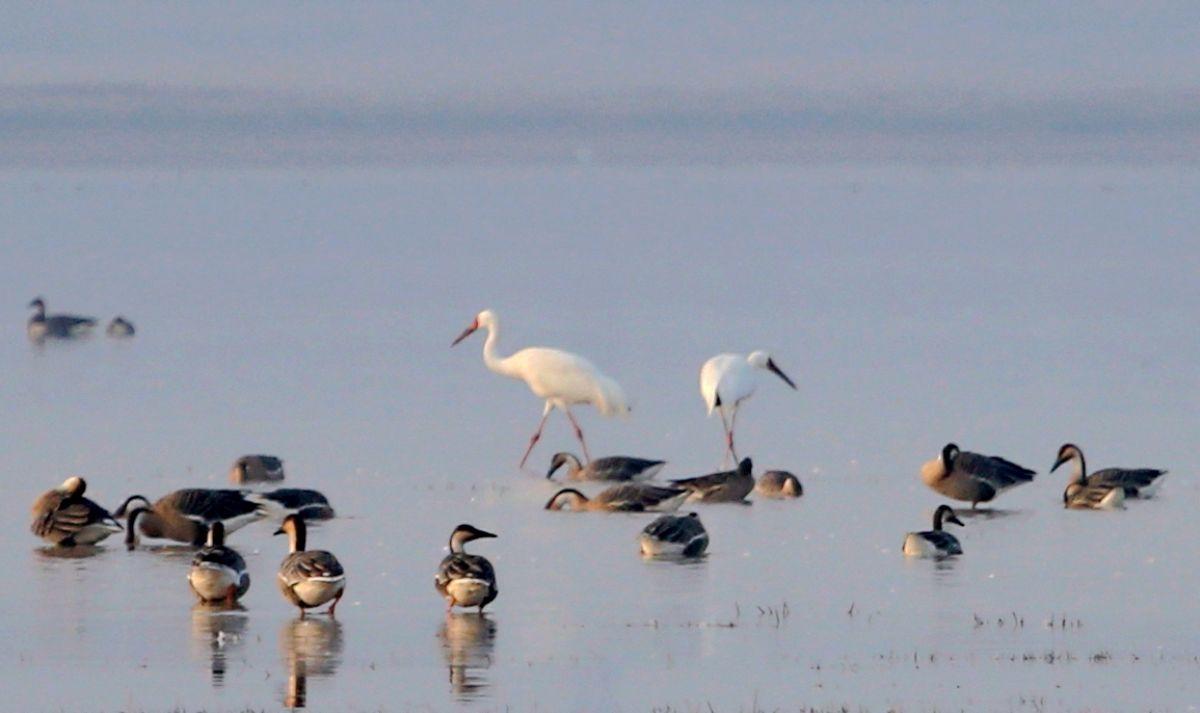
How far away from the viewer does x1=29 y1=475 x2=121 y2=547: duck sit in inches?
664

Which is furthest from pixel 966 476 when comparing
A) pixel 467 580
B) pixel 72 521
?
pixel 72 521

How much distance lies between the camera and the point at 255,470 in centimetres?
2006

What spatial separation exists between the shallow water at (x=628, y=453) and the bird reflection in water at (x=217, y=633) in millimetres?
39

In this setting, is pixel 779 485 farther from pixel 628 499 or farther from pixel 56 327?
pixel 56 327

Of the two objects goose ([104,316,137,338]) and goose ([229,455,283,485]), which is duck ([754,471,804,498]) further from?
goose ([104,316,137,338])

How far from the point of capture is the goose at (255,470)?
20.0 metres

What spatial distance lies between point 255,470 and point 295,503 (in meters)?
2.24

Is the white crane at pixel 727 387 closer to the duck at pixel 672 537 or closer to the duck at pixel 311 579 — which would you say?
the duck at pixel 672 537

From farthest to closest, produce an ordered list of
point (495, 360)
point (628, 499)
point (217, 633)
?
point (495, 360) < point (628, 499) < point (217, 633)

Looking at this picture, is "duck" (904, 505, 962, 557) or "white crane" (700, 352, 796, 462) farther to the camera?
"white crane" (700, 352, 796, 462)

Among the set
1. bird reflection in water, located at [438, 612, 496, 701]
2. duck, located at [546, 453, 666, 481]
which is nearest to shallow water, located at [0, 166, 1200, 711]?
bird reflection in water, located at [438, 612, 496, 701]

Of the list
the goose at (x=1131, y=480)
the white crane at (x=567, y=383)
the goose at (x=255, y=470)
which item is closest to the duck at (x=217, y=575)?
the goose at (x=255, y=470)

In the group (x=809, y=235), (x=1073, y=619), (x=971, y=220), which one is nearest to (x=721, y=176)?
(x=971, y=220)

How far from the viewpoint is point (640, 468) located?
2070cm
